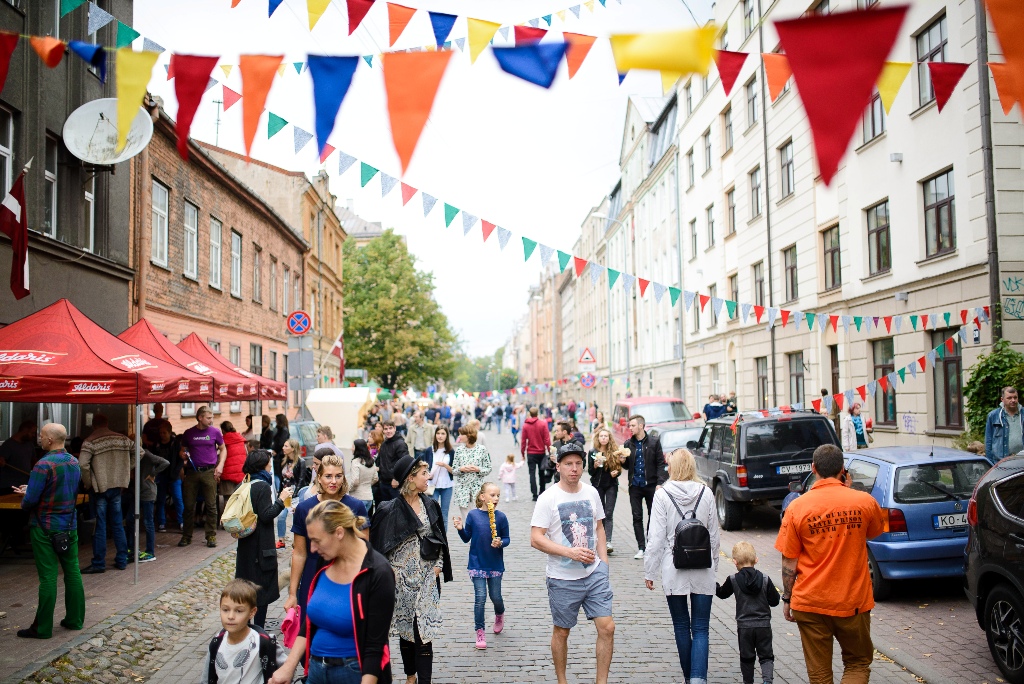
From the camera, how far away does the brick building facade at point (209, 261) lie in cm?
1648

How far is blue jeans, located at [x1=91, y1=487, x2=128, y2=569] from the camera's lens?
997cm

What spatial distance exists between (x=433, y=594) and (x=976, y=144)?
13.9 meters

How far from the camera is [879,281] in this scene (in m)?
18.3

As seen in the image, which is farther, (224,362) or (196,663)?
(224,362)

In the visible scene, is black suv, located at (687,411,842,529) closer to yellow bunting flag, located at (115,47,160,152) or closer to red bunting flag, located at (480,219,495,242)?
red bunting flag, located at (480,219,495,242)

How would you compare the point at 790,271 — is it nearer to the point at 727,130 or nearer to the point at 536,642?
the point at 727,130

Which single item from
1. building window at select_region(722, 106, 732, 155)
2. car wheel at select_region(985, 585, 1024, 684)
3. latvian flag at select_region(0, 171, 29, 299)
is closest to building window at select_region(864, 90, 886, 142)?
building window at select_region(722, 106, 732, 155)

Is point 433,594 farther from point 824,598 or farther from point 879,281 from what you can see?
point 879,281

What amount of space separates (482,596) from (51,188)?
9.92m

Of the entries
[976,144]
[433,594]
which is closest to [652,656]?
[433,594]

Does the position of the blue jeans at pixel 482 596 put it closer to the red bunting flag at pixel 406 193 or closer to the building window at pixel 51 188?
the red bunting flag at pixel 406 193

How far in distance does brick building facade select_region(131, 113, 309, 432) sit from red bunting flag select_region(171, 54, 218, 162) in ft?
39.1

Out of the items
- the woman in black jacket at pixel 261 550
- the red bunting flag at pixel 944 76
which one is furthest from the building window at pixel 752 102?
the woman in black jacket at pixel 261 550

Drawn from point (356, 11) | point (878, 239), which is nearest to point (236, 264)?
point (878, 239)
